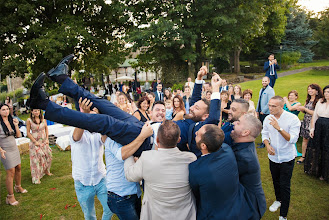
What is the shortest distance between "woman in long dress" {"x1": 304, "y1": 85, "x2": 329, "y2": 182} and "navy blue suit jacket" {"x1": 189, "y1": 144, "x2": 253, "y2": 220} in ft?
12.1

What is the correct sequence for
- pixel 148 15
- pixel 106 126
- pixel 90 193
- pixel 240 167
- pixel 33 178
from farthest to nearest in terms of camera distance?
1. pixel 148 15
2. pixel 33 178
3. pixel 90 193
4. pixel 106 126
5. pixel 240 167

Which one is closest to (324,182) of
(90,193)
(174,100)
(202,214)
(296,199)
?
(296,199)

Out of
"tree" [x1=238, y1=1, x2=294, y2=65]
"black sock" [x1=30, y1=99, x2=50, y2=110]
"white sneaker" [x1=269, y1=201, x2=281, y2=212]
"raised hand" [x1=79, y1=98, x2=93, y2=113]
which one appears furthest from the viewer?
"tree" [x1=238, y1=1, x2=294, y2=65]

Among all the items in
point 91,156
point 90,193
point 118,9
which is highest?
point 118,9

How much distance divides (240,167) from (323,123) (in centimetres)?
359

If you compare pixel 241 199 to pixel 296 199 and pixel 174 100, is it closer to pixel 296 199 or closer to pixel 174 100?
pixel 296 199

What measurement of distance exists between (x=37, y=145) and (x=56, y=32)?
12720 millimetres

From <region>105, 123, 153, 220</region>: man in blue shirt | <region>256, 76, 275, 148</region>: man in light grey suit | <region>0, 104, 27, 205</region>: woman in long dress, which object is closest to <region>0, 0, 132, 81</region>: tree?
<region>0, 104, 27, 205</region>: woman in long dress

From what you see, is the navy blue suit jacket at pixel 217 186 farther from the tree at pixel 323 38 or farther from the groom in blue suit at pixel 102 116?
the tree at pixel 323 38

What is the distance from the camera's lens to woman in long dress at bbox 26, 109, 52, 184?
18.1ft

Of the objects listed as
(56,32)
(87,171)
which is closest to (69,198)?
(87,171)

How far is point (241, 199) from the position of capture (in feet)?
7.15

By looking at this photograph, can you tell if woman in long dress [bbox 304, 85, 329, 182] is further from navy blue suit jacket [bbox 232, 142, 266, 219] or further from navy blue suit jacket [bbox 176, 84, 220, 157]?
navy blue suit jacket [bbox 232, 142, 266, 219]

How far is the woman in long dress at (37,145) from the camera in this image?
551cm
